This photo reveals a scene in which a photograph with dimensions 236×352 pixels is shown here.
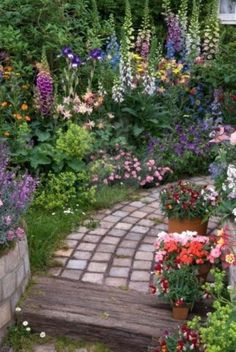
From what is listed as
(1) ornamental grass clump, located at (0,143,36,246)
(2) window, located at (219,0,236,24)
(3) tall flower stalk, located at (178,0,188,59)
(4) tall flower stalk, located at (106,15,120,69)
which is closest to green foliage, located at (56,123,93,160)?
(4) tall flower stalk, located at (106,15,120,69)

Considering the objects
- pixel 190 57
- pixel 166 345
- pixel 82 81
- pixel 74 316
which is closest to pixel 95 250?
pixel 74 316

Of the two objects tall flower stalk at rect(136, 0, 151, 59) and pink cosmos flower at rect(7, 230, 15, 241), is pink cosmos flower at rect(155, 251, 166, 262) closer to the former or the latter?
pink cosmos flower at rect(7, 230, 15, 241)

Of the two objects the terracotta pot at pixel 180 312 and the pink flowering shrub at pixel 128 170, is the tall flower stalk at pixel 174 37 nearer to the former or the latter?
the pink flowering shrub at pixel 128 170

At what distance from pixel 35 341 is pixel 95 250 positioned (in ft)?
3.56

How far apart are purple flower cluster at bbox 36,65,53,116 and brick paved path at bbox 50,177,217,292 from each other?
1422 millimetres

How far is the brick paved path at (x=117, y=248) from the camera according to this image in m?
4.49

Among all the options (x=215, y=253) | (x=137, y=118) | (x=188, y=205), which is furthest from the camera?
(x=137, y=118)

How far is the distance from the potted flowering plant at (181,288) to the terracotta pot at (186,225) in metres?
0.85

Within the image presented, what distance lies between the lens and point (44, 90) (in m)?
6.47

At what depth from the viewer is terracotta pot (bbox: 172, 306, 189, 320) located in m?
3.92

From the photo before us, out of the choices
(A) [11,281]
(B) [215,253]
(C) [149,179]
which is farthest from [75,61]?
(B) [215,253]

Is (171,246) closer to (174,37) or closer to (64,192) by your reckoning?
(64,192)

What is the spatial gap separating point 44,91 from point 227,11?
5381 mm

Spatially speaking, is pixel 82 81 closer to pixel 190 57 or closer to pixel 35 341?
pixel 190 57
